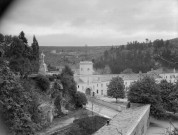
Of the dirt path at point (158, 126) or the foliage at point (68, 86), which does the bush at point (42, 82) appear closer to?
the foliage at point (68, 86)

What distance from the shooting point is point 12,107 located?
13.1 metres

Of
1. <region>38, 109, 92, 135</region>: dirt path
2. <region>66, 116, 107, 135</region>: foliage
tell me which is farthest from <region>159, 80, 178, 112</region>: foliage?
<region>38, 109, 92, 135</region>: dirt path

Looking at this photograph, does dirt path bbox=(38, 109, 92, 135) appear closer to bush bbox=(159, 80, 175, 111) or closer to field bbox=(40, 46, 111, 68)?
bush bbox=(159, 80, 175, 111)

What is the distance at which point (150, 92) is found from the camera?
20.3 m

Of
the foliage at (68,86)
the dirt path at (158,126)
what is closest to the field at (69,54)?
the foliage at (68,86)

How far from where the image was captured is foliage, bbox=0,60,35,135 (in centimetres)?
1264

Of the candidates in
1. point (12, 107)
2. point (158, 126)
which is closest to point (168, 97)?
point (158, 126)

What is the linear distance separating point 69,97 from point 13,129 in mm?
11892

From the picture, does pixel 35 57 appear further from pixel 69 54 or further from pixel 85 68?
pixel 69 54

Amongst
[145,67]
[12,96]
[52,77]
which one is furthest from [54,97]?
[145,67]

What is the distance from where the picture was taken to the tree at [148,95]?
19562mm

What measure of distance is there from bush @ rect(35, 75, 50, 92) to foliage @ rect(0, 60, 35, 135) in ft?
17.7

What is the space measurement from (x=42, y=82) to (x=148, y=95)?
30.3 ft

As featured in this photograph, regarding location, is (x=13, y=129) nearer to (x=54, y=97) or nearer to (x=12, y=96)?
(x=12, y=96)
